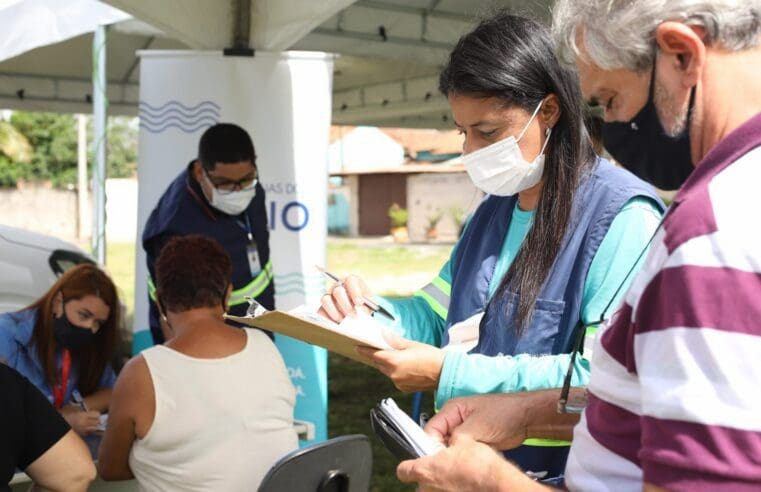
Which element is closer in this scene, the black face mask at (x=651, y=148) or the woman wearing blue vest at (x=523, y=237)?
the black face mask at (x=651, y=148)

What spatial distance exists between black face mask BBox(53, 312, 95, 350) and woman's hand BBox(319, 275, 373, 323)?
70.1 inches

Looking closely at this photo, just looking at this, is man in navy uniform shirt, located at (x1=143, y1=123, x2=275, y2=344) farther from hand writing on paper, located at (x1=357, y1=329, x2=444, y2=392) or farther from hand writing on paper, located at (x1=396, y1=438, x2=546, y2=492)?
hand writing on paper, located at (x1=396, y1=438, x2=546, y2=492)

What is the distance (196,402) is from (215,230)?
5.66 ft

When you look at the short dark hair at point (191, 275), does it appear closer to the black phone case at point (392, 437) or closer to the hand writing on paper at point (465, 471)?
the black phone case at point (392, 437)

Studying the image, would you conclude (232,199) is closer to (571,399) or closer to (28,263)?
(28,263)

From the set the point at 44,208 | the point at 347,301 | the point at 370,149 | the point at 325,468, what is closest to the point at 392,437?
the point at 347,301

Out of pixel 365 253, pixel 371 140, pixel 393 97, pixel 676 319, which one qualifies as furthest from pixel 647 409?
pixel 371 140

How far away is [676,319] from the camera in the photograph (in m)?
0.78

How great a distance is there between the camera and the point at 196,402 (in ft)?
7.54

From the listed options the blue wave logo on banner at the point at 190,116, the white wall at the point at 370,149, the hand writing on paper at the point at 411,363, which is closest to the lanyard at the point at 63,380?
the blue wave logo on banner at the point at 190,116

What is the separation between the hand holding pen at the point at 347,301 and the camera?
5.53 ft

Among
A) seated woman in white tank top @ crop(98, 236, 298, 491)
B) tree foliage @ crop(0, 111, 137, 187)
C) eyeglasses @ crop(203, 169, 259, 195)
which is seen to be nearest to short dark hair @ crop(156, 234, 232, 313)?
seated woman in white tank top @ crop(98, 236, 298, 491)

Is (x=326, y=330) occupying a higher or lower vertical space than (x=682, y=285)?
lower

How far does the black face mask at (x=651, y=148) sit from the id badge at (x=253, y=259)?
3.06 m
